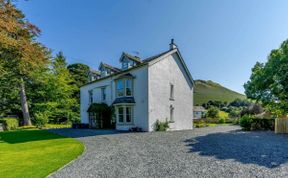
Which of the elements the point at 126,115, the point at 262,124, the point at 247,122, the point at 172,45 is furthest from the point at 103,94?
the point at 262,124

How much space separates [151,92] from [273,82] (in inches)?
468

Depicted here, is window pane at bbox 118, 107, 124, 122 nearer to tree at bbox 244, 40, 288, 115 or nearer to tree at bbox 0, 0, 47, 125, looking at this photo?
tree at bbox 0, 0, 47, 125

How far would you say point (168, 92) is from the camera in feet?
77.7

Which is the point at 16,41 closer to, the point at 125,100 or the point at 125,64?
the point at 125,100

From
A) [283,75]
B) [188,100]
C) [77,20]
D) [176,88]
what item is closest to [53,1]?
[77,20]

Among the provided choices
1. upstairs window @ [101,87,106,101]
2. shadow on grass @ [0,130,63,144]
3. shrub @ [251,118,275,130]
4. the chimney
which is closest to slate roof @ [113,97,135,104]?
upstairs window @ [101,87,106,101]

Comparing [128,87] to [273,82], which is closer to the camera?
[273,82]

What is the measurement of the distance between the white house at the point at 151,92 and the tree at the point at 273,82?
7669 millimetres

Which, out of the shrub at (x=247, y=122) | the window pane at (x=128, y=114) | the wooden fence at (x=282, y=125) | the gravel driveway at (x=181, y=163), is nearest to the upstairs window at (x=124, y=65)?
the window pane at (x=128, y=114)

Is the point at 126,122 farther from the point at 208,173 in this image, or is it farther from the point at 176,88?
the point at 208,173

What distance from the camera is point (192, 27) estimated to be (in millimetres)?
21266

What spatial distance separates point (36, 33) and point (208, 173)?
51.8 feet

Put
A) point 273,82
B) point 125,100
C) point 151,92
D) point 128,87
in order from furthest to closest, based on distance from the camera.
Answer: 1. point 128,87
2. point 125,100
3. point 151,92
4. point 273,82

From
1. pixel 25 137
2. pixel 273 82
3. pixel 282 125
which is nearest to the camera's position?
pixel 25 137
